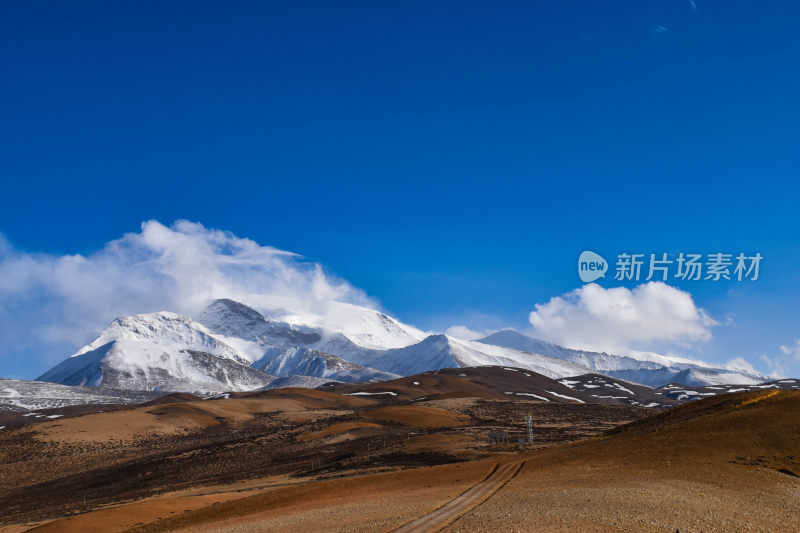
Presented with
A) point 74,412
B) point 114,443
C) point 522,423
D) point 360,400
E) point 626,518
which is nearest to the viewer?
point 626,518

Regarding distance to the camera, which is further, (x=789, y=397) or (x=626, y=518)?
(x=789, y=397)

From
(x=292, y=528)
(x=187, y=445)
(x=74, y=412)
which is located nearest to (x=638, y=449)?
(x=292, y=528)

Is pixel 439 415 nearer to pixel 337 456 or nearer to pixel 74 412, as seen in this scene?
pixel 337 456

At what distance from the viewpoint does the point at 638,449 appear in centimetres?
3603

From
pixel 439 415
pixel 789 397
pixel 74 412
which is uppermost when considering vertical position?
pixel 789 397

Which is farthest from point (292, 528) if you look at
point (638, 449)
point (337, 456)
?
point (337, 456)

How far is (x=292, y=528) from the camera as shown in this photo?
26578mm

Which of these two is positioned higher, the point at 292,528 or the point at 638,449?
the point at 638,449

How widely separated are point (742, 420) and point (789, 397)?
5.19m

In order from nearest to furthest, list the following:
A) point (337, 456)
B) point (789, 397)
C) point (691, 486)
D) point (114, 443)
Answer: point (691, 486) < point (789, 397) < point (337, 456) < point (114, 443)

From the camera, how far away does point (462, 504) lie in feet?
88.3

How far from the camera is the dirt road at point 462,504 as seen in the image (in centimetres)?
2283

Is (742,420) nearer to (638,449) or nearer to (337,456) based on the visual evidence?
(638,449)

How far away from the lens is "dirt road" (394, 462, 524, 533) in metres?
22.8
